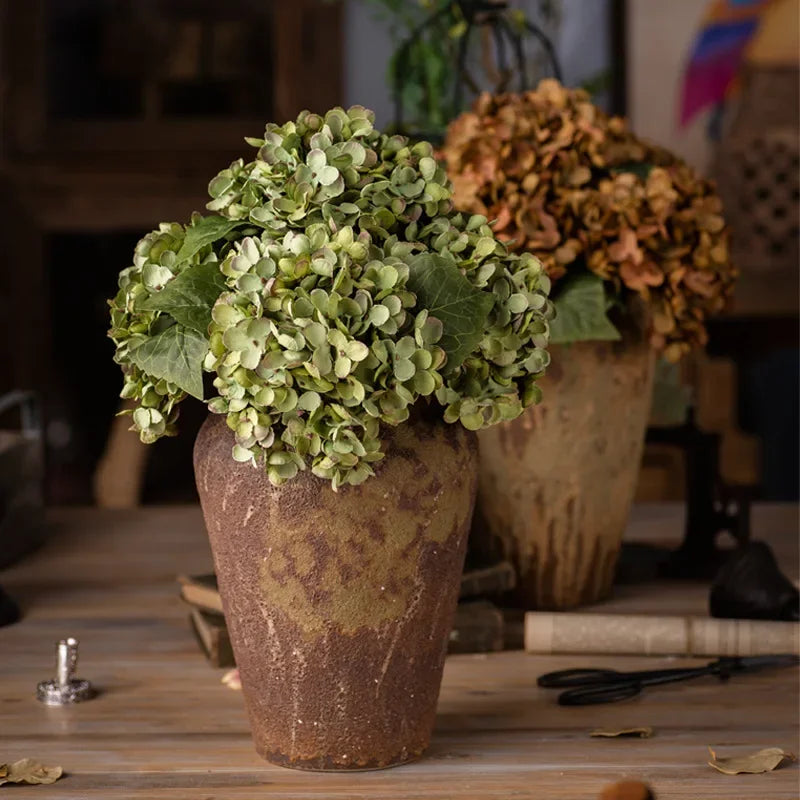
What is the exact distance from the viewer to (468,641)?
1111 millimetres

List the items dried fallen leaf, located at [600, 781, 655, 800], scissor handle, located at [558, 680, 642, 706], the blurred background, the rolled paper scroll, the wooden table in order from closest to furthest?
dried fallen leaf, located at [600, 781, 655, 800], the wooden table, scissor handle, located at [558, 680, 642, 706], the rolled paper scroll, the blurred background

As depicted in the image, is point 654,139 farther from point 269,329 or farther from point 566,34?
point 269,329

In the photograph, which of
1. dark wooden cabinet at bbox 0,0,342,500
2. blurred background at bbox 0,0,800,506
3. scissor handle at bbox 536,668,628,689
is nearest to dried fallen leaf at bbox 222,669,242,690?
scissor handle at bbox 536,668,628,689

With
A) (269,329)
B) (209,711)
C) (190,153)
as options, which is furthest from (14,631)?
(190,153)

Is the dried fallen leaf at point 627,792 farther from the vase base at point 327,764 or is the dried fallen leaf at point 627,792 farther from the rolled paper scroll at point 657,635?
the rolled paper scroll at point 657,635

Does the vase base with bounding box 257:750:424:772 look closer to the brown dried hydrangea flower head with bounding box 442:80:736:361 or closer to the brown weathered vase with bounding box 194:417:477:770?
the brown weathered vase with bounding box 194:417:477:770

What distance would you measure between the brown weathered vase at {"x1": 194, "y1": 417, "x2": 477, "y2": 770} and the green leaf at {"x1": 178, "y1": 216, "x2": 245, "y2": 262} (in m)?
0.11

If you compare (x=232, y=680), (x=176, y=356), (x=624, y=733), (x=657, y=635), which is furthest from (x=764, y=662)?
(x=176, y=356)

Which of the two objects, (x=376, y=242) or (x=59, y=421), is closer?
(x=376, y=242)

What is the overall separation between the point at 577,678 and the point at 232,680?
0.28 metres

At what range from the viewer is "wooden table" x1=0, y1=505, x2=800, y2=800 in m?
0.80

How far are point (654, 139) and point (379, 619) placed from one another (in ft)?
8.63

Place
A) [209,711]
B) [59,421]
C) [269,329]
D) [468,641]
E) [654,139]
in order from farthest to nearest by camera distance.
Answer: [59,421] < [654,139] < [468,641] < [209,711] < [269,329]

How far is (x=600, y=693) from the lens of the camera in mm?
971
